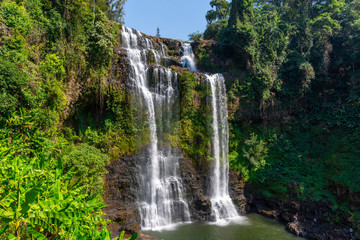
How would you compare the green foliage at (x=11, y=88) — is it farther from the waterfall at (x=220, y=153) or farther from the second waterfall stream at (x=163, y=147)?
the waterfall at (x=220, y=153)

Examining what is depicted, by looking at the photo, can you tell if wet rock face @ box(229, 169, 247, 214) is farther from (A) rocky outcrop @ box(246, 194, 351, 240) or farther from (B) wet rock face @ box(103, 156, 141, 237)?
(B) wet rock face @ box(103, 156, 141, 237)

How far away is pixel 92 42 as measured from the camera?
45.9 feet

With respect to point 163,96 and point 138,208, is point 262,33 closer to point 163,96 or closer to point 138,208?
point 163,96

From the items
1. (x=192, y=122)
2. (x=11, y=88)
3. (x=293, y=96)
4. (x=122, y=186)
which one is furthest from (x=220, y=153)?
(x=11, y=88)

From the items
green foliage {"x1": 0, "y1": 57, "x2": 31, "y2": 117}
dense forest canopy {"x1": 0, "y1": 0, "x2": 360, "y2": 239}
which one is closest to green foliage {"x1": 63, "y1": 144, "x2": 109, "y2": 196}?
dense forest canopy {"x1": 0, "y1": 0, "x2": 360, "y2": 239}

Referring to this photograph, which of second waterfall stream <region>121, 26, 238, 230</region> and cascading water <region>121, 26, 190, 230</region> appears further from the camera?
second waterfall stream <region>121, 26, 238, 230</region>

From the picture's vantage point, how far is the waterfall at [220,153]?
15.0m

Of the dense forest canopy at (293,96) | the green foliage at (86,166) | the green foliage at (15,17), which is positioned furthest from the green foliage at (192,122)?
the green foliage at (15,17)

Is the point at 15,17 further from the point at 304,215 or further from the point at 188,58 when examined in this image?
the point at 304,215

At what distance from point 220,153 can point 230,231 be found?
5.76 m

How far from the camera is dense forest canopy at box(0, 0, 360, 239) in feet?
30.7

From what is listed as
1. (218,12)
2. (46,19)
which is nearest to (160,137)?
(46,19)

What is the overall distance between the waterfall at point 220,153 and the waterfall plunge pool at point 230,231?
4.36 ft

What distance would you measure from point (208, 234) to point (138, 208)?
4489mm
